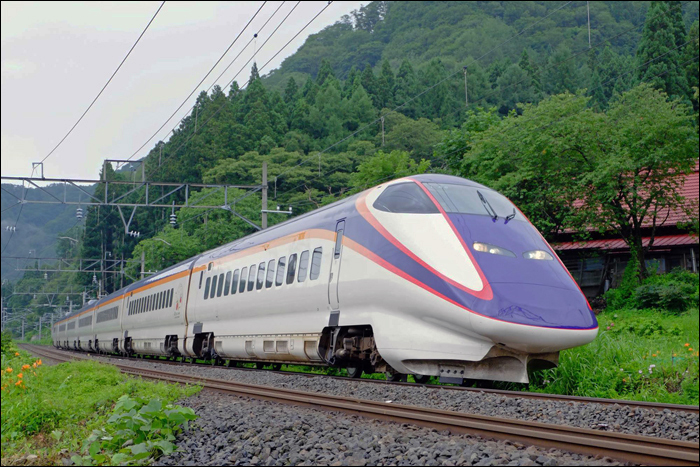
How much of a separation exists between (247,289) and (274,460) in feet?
31.7

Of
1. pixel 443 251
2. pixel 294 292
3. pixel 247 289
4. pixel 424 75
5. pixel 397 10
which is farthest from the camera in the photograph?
pixel 397 10

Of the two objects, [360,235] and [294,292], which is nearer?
[360,235]

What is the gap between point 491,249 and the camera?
9086 millimetres

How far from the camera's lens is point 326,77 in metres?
73.6

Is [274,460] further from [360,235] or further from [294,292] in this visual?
[294,292]

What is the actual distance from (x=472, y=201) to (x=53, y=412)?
614 centimetres

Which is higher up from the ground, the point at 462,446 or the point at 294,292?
the point at 294,292

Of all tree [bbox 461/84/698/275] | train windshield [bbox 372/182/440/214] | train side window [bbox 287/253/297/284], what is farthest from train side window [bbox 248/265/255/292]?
tree [bbox 461/84/698/275]

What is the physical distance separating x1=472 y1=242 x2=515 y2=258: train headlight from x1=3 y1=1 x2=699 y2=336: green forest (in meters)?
3.25

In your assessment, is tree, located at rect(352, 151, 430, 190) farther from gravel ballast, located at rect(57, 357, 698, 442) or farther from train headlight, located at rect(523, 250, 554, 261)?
gravel ballast, located at rect(57, 357, 698, 442)

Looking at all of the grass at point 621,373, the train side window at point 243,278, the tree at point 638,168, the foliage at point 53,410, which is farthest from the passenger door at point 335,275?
the tree at point 638,168

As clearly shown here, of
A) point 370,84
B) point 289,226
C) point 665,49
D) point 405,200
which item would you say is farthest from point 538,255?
point 370,84

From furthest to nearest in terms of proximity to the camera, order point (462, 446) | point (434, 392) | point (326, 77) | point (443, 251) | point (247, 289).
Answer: point (326, 77) < point (247, 289) < point (443, 251) < point (434, 392) < point (462, 446)

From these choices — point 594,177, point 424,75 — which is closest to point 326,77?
point 424,75
